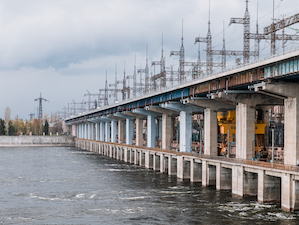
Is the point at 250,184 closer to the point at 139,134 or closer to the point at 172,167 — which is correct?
the point at 172,167

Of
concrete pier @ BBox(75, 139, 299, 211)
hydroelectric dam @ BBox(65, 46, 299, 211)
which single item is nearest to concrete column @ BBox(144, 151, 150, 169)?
hydroelectric dam @ BBox(65, 46, 299, 211)

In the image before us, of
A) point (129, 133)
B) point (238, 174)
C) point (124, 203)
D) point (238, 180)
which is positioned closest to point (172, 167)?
point (238, 180)

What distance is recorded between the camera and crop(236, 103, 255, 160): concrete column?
177 ft

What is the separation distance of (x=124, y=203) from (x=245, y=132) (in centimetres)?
1728

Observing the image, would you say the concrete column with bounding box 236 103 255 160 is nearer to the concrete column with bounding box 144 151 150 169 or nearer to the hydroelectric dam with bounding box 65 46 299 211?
the hydroelectric dam with bounding box 65 46 299 211

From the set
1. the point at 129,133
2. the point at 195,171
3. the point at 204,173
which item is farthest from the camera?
the point at 129,133

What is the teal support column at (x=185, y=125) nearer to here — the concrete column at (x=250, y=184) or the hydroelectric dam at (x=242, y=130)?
the hydroelectric dam at (x=242, y=130)

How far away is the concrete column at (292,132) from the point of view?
4431 cm

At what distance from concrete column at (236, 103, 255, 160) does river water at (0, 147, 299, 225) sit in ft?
18.2

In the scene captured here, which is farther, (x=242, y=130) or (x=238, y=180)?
(x=242, y=130)

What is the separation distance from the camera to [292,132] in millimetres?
44562

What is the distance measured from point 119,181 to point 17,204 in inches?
864

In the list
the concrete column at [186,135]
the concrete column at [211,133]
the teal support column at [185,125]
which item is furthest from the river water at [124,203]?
the teal support column at [185,125]

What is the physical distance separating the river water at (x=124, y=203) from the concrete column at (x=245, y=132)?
218 inches
